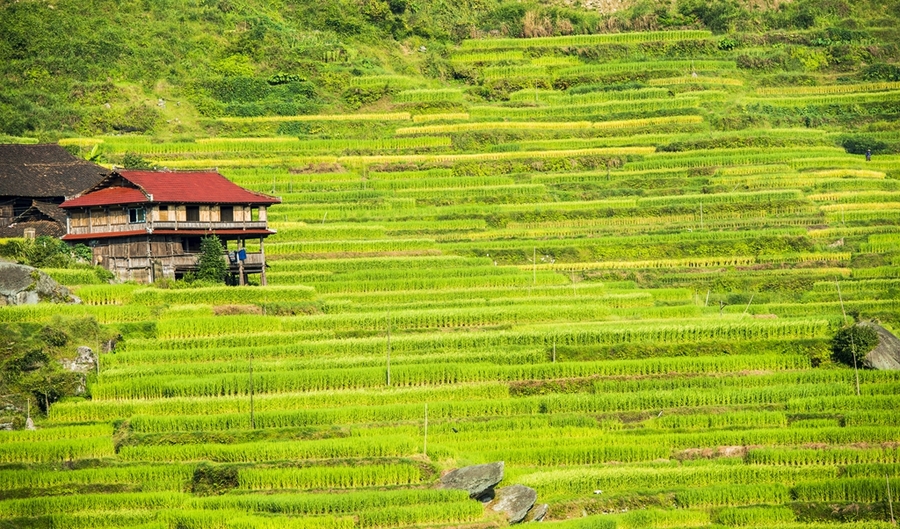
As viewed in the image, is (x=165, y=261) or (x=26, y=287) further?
(x=165, y=261)

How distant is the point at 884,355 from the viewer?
45.3m

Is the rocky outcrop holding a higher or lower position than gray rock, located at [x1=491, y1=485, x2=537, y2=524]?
higher

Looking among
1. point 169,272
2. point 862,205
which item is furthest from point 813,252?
point 169,272

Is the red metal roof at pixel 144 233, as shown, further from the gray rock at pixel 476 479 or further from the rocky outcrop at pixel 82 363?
the gray rock at pixel 476 479

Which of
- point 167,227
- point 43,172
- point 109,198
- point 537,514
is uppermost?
point 43,172

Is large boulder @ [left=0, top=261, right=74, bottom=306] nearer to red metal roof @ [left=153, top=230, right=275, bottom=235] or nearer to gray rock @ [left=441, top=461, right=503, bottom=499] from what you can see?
red metal roof @ [left=153, top=230, right=275, bottom=235]

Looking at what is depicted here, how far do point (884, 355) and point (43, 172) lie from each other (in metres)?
30.9

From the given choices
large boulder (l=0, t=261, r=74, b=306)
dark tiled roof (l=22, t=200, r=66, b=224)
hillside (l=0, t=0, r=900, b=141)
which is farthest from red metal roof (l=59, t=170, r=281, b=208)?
hillside (l=0, t=0, r=900, b=141)

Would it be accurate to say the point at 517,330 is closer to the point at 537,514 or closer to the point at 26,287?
the point at 537,514

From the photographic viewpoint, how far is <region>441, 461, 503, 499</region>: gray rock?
122 feet

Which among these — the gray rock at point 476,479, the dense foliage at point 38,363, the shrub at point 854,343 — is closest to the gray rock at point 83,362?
the dense foliage at point 38,363

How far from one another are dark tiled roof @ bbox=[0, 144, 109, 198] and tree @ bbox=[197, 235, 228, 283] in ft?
28.7

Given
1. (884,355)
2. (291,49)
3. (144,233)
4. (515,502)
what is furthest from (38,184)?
(884,355)

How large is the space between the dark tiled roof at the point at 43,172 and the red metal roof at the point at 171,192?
4934 mm
